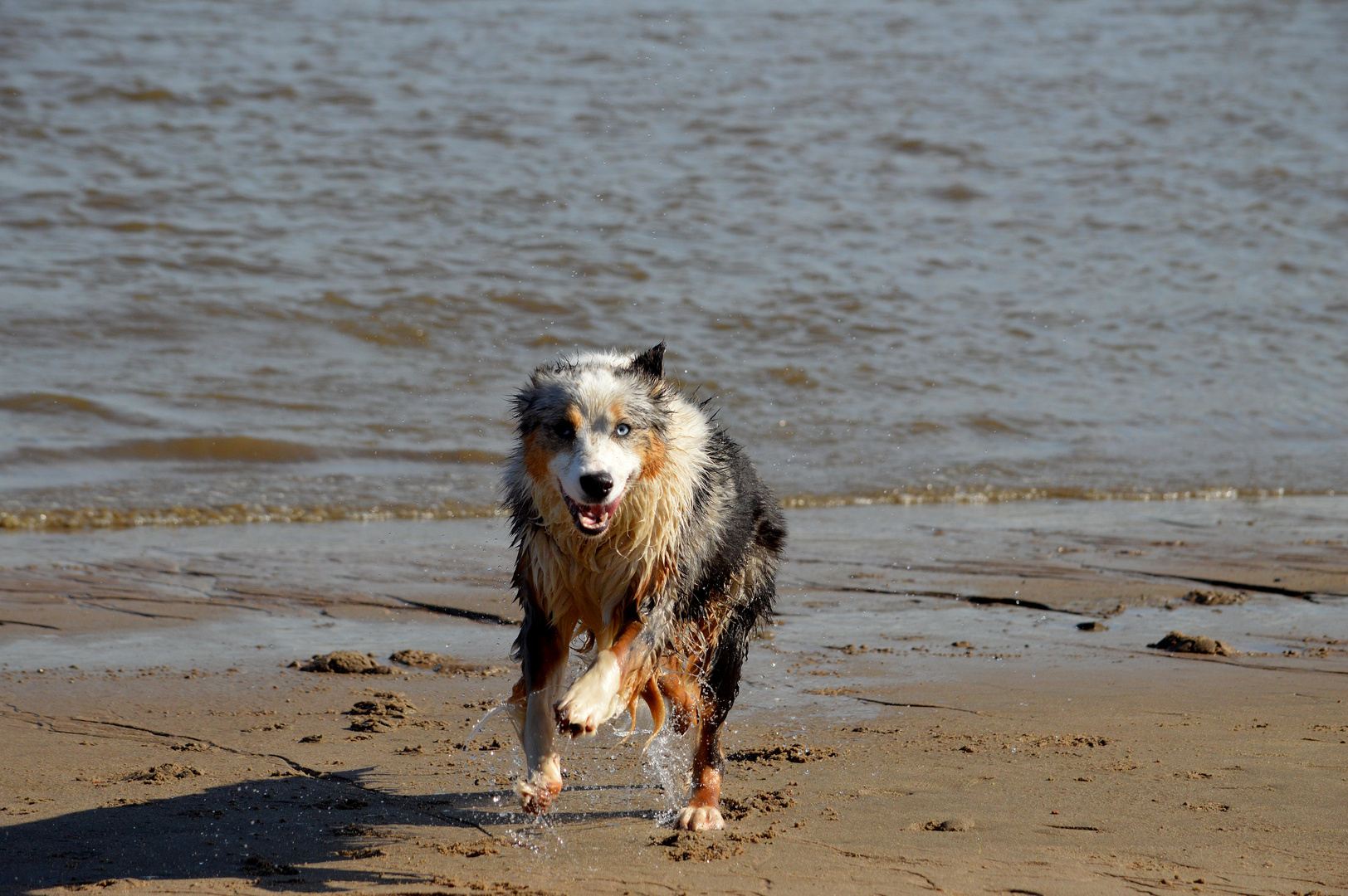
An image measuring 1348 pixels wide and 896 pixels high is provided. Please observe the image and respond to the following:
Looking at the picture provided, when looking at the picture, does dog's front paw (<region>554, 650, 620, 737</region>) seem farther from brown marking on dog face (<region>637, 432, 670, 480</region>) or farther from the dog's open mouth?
brown marking on dog face (<region>637, 432, 670, 480</region>)

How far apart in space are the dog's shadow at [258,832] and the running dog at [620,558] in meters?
0.29

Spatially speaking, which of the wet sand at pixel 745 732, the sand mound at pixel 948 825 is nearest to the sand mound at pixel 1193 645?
the wet sand at pixel 745 732

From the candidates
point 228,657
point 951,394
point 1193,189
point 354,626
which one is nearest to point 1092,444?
point 951,394

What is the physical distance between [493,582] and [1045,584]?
10.00ft

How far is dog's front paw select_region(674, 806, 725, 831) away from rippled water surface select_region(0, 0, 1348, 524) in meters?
5.15

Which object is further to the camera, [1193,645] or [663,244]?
[663,244]

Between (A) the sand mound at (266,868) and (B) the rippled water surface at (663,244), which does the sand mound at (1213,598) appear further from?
(A) the sand mound at (266,868)

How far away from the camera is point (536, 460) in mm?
4090

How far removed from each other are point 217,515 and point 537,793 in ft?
17.1

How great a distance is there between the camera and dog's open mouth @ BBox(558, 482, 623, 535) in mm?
3891

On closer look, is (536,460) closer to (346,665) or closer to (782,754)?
(782,754)

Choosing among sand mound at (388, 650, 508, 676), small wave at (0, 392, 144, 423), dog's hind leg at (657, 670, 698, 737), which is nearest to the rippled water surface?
small wave at (0, 392, 144, 423)

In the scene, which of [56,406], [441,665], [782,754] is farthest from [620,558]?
→ [56,406]

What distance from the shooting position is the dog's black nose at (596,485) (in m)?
3.82
